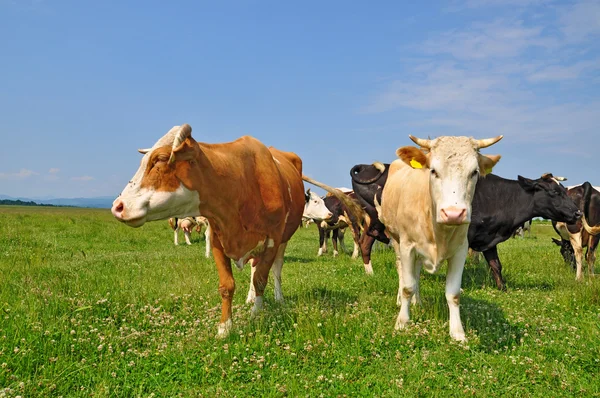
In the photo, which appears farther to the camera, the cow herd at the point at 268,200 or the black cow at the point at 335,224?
the black cow at the point at 335,224

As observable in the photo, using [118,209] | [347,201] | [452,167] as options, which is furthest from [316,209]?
[118,209]

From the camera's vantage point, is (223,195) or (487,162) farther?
(487,162)

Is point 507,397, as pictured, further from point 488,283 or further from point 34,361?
point 488,283

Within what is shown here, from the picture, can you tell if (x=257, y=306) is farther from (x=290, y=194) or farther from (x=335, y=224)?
(x=335, y=224)

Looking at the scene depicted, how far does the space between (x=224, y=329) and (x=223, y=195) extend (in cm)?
164

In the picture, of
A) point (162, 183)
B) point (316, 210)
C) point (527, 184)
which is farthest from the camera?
point (316, 210)

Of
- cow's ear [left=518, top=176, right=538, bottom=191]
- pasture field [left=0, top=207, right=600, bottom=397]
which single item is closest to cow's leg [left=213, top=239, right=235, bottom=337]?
pasture field [left=0, top=207, right=600, bottom=397]

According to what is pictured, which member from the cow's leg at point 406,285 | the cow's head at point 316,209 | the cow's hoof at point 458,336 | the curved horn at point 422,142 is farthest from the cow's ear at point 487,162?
the cow's head at point 316,209

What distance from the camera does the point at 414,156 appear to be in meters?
5.41

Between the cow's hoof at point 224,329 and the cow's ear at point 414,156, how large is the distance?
2.90 meters

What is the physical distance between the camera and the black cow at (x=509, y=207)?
9.80 metres

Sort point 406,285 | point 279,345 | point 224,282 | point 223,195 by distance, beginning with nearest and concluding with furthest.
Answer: point 279,345 < point 223,195 < point 224,282 < point 406,285

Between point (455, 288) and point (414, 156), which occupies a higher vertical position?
point (414, 156)

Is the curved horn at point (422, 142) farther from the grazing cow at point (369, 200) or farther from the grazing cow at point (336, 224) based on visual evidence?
the grazing cow at point (336, 224)
